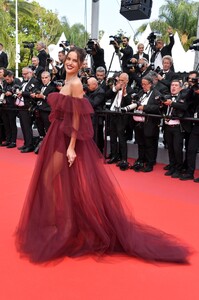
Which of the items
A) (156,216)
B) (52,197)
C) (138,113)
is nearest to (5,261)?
(52,197)

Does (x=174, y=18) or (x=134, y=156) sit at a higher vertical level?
(x=174, y=18)

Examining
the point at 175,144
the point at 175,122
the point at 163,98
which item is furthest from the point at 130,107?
the point at 175,144

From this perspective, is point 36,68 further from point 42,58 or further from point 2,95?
point 2,95

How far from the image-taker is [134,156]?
6906 mm

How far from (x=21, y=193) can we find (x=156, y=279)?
2.39 metres

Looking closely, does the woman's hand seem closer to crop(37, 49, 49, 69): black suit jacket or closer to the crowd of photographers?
the crowd of photographers

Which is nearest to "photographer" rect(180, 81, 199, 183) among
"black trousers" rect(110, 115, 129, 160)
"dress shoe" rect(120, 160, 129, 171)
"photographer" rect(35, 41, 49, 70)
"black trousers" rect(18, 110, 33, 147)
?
"dress shoe" rect(120, 160, 129, 171)

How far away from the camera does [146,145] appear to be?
19.8 feet

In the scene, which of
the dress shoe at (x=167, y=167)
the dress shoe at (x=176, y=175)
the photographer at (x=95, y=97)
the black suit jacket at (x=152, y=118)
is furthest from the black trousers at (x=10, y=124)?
the dress shoe at (x=176, y=175)

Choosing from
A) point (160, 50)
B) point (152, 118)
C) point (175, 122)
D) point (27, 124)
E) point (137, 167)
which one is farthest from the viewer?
point (160, 50)

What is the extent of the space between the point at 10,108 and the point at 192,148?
376 centimetres

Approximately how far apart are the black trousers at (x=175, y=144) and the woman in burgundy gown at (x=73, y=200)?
9.02ft

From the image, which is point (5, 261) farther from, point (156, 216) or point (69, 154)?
point (156, 216)

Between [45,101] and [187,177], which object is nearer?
[187,177]
